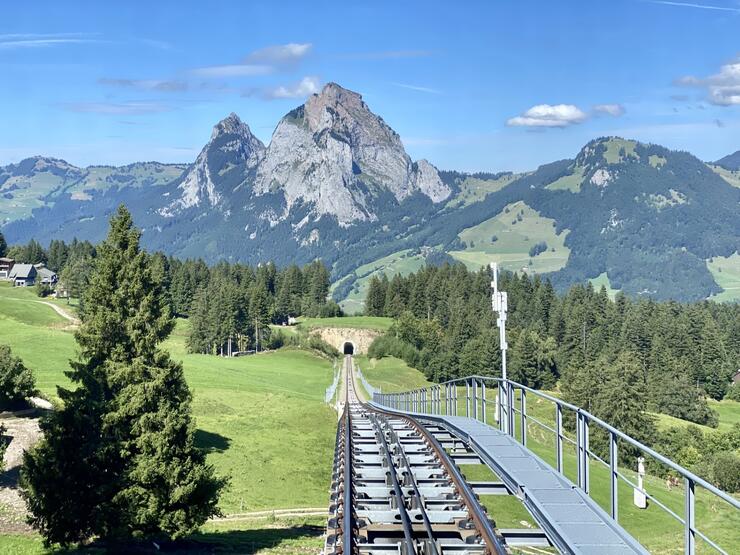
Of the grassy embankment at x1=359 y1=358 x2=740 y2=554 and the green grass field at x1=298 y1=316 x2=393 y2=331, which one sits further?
the green grass field at x1=298 y1=316 x2=393 y2=331

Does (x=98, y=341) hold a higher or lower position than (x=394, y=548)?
higher

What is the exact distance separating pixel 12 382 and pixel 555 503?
1317 inches

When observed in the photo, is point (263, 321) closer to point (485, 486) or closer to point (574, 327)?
point (574, 327)

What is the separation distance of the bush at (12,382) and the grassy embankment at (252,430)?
6.50m

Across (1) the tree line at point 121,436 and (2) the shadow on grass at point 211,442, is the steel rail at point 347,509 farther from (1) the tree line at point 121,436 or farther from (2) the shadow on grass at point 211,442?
(2) the shadow on grass at point 211,442

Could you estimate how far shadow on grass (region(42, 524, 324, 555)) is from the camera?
23.7m

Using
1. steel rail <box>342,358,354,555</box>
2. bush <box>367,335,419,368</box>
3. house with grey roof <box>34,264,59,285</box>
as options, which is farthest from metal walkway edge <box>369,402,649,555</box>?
house with grey roof <box>34,264,59,285</box>

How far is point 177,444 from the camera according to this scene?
83.4ft

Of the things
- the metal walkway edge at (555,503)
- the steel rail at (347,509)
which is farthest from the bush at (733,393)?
the metal walkway edge at (555,503)

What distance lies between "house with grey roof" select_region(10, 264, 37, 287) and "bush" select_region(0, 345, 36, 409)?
5357 inches

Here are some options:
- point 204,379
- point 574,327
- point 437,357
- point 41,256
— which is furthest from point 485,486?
point 41,256

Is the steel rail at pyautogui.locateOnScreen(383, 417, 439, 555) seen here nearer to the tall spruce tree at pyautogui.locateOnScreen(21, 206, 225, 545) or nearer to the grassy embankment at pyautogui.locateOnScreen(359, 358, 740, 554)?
the tall spruce tree at pyautogui.locateOnScreen(21, 206, 225, 545)

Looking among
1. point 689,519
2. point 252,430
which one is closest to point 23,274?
point 252,430

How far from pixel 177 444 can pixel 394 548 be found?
1445cm
